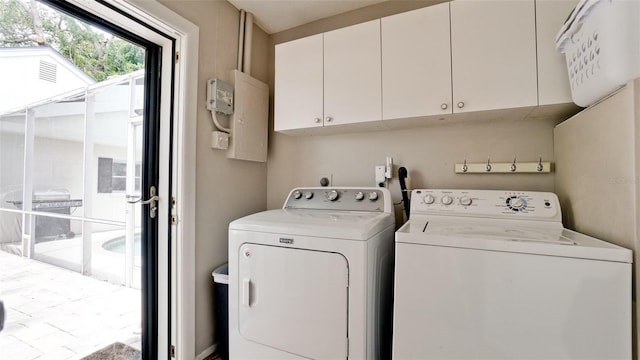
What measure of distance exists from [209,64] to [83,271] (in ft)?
4.92

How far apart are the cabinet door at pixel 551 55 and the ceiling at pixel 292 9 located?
1075mm

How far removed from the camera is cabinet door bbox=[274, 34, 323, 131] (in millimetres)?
1871

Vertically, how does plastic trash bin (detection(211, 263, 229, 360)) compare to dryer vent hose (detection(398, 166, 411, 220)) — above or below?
below

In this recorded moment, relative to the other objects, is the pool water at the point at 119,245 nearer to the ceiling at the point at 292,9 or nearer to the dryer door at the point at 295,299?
the dryer door at the point at 295,299

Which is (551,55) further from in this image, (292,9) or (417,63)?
(292,9)

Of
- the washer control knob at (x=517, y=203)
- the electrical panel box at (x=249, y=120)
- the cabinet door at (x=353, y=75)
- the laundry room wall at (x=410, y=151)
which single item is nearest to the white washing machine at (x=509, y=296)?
the washer control knob at (x=517, y=203)

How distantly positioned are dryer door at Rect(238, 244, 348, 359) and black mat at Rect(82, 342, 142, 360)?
2.58 feet

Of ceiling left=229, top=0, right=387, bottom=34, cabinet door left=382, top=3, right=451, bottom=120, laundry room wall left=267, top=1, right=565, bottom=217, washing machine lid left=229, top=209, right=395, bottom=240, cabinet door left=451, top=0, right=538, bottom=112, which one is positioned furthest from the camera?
ceiling left=229, top=0, right=387, bottom=34

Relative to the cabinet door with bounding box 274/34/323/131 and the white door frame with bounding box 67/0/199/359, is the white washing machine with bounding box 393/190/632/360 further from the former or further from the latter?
the white door frame with bounding box 67/0/199/359

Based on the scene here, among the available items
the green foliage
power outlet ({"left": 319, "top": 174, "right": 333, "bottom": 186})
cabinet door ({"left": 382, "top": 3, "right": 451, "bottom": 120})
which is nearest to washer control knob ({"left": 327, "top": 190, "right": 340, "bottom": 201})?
power outlet ({"left": 319, "top": 174, "right": 333, "bottom": 186})

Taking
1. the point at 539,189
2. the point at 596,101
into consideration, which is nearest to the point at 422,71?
the point at 596,101

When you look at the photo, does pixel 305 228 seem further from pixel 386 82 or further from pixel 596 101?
pixel 596 101

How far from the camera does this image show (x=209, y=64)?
183 cm

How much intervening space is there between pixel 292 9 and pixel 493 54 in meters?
1.46
